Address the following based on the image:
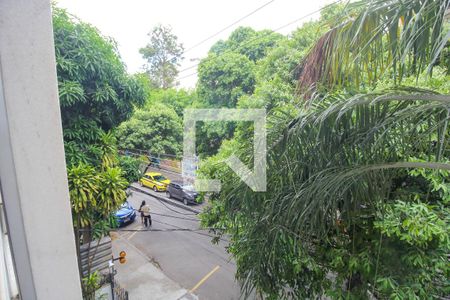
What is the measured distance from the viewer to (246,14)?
99.0 inches

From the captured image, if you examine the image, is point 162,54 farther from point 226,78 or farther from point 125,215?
point 125,215

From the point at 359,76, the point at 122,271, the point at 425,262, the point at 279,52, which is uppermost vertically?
the point at 279,52

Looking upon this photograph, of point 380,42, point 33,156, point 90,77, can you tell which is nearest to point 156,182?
point 90,77

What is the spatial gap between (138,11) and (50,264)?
158 centimetres

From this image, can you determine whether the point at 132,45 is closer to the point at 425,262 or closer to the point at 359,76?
the point at 359,76

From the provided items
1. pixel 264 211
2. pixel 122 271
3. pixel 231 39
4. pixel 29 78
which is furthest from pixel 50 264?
pixel 231 39

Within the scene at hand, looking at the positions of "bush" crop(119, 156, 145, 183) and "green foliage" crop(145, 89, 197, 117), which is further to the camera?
"green foliage" crop(145, 89, 197, 117)

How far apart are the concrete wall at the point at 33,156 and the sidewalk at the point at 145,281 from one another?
385cm

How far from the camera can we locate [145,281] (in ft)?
14.3

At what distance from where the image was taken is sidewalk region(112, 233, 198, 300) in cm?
402

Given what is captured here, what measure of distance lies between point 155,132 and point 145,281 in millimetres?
2481

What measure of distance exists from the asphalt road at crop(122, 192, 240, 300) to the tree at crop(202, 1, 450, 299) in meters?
2.09

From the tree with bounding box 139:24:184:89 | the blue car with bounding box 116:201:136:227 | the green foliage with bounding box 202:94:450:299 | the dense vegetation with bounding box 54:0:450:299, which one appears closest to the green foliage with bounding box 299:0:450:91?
the dense vegetation with bounding box 54:0:450:299
